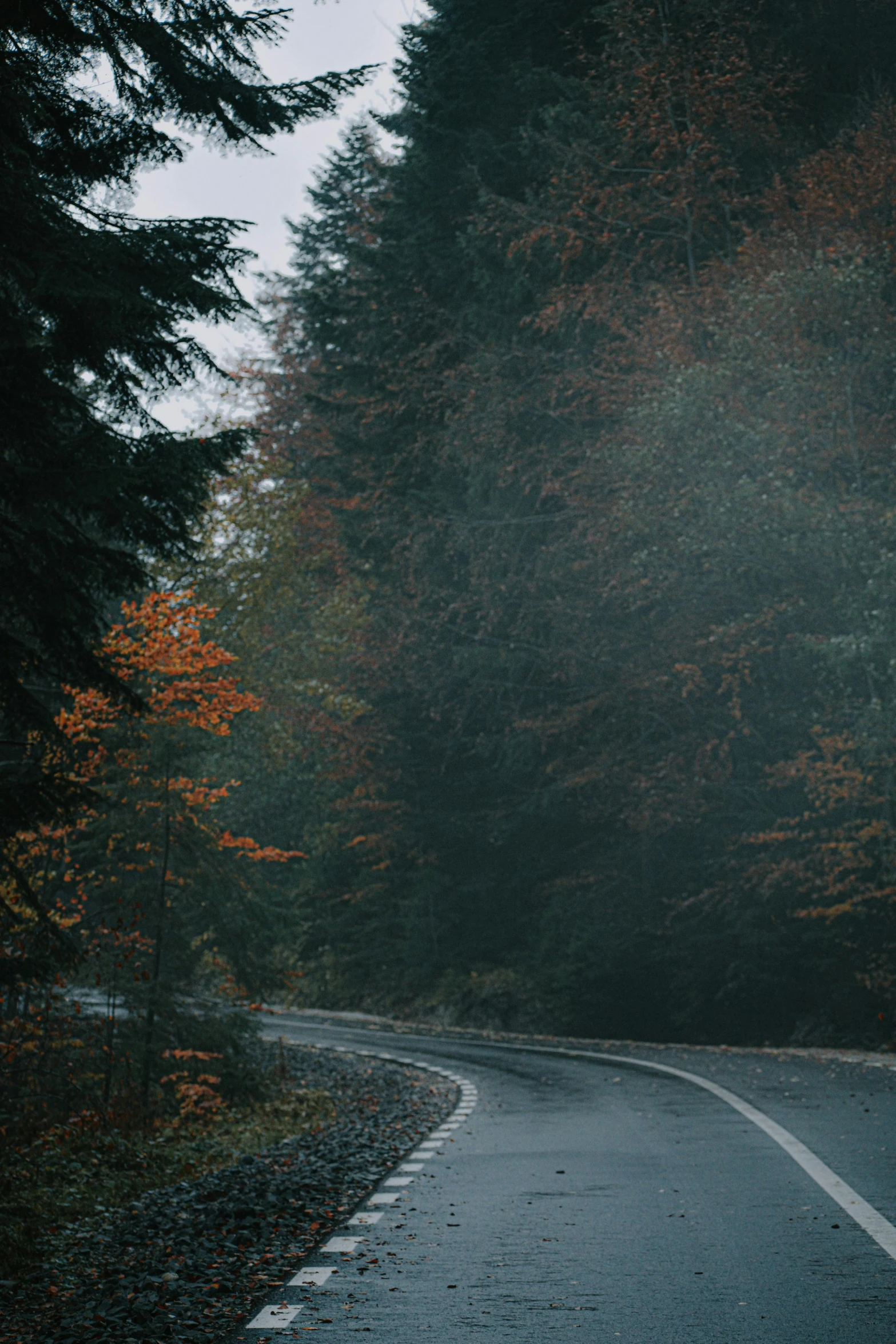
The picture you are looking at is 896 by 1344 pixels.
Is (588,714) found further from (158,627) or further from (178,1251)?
(178,1251)

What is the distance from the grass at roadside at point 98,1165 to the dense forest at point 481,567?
64 centimetres

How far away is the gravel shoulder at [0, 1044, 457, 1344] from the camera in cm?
623

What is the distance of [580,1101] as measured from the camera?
57.0ft

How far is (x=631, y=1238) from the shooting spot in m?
8.06

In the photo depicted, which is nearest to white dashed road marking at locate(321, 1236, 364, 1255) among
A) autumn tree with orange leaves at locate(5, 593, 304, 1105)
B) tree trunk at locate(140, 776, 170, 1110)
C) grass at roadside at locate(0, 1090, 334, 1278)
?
grass at roadside at locate(0, 1090, 334, 1278)

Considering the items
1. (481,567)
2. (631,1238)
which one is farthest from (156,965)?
(481,567)

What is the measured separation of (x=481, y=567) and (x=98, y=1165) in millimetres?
21204

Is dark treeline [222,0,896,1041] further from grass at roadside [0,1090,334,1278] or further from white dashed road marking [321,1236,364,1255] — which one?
white dashed road marking [321,1236,364,1255]

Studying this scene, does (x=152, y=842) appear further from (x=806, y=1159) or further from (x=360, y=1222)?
(x=360, y=1222)

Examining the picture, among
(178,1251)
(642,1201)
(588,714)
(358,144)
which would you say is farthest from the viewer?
(358,144)

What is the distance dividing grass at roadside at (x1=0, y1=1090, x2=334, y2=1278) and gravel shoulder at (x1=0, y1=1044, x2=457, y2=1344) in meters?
0.26

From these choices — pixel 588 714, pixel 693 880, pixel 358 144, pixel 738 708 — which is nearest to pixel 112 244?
pixel 738 708

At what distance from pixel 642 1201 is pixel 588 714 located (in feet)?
70.1

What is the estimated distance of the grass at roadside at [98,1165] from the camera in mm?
8789
